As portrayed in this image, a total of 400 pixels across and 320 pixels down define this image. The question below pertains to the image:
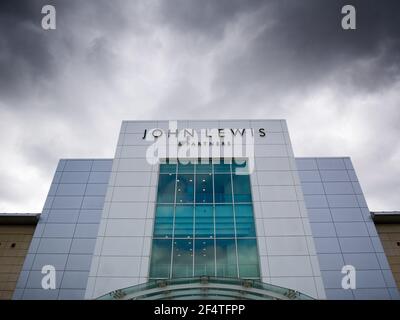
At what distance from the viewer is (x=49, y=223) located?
83.3 ft

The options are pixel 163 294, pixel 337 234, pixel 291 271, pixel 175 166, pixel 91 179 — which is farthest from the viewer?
pixel 91 179

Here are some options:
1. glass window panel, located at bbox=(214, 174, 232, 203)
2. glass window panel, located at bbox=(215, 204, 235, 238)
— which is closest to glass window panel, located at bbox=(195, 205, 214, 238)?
glass window panel, located at bbox=(215, 204, 235, 238)

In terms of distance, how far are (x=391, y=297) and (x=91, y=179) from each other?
2938 cm

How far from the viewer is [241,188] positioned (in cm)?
1977

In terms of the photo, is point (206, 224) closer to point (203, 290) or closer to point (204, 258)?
point (204, 258)

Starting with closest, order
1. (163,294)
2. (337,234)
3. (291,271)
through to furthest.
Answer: (163,294)
(291,271)
(337,234)

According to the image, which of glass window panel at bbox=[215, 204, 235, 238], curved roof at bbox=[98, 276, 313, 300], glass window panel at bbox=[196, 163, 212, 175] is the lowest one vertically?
curved roof at bbox=[98, 276, 313, 300]

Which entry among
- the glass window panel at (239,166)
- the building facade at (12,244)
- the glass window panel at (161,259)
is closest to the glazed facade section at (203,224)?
the glass window panel at (161,259)

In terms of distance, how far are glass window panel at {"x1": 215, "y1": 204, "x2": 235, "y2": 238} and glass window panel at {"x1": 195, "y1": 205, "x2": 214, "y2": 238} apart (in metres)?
0.35

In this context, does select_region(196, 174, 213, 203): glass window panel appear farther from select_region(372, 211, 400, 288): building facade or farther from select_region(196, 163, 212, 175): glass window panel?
select_region(372, 211, 400, 288): building facade

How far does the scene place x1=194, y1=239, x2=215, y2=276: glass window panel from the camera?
16.2 meters
